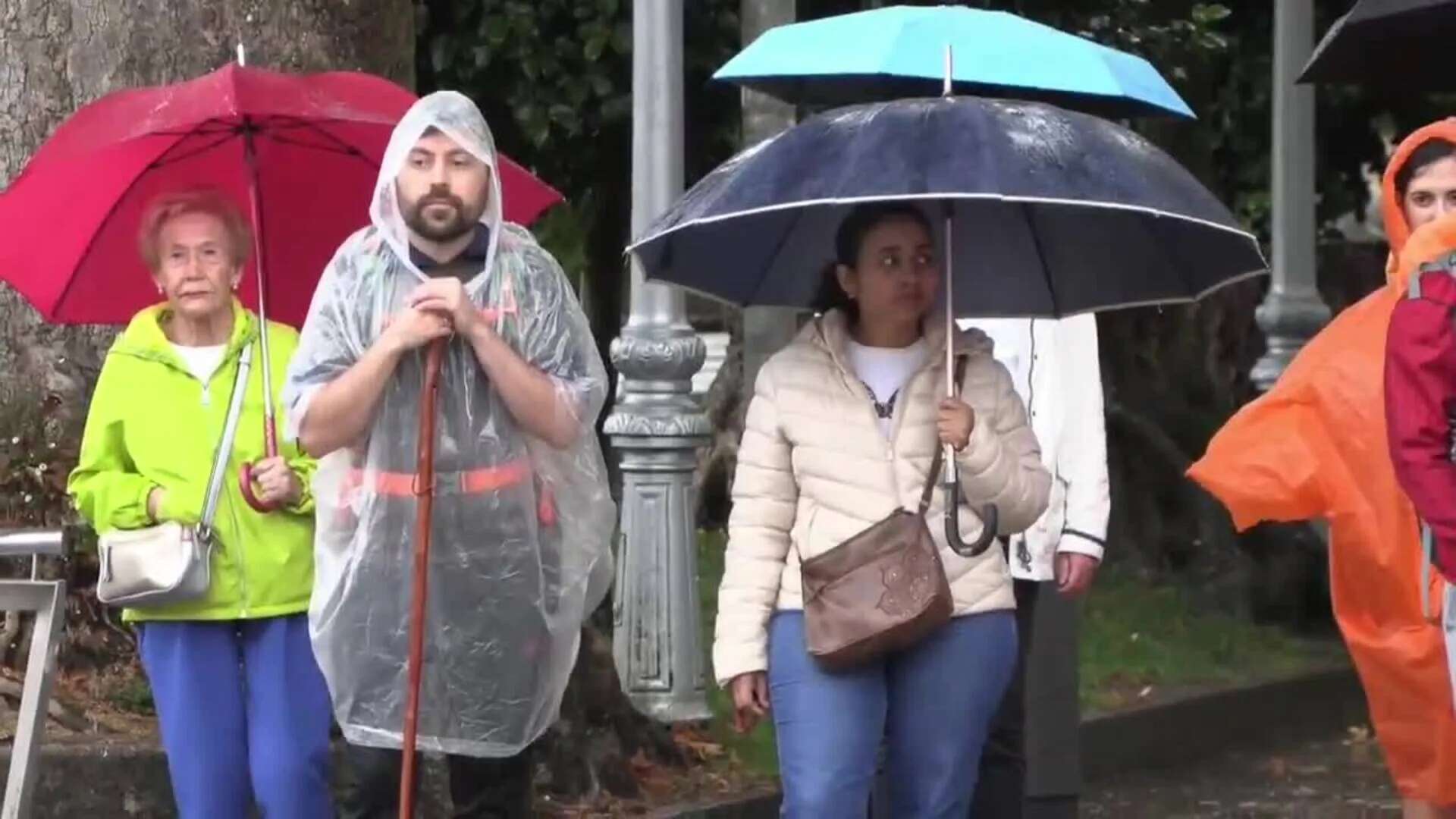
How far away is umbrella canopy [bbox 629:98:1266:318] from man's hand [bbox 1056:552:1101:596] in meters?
0.72

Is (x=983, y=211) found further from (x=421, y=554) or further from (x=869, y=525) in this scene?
(x=421, y=554)

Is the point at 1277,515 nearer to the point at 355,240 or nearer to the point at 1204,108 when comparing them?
the point at 355,240

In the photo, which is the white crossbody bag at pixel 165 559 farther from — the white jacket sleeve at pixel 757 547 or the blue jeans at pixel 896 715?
the blue jeans at pixel 896 715

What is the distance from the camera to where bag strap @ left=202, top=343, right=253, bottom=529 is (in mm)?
5648

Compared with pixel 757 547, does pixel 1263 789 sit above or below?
below

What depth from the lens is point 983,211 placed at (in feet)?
19.7

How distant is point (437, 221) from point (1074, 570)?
6.27 feet

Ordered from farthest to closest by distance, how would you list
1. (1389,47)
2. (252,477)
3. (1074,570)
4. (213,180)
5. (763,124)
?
(763,124) < (1389,47) < (1074,570) < (213,180) < (252,477)

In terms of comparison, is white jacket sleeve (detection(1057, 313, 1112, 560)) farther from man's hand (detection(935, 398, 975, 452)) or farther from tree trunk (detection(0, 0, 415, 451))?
tree trunk (detection(0, 0, 415, 451))

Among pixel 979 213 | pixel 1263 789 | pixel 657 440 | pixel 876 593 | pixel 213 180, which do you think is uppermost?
pixel 213 180

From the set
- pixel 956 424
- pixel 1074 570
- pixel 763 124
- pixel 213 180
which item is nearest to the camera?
pixel 956 424

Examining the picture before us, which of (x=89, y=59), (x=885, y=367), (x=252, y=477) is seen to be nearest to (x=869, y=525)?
(x=885, y=367)

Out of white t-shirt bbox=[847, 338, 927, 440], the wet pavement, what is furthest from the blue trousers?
the wet pavement

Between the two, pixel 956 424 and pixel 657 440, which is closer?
pixel 956 424
